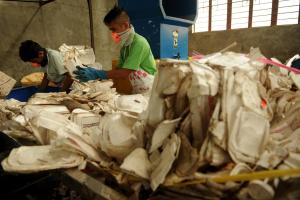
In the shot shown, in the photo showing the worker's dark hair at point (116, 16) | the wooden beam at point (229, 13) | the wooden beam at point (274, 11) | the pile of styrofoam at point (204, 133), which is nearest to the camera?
the pile of styrofoam at point (204, 133)

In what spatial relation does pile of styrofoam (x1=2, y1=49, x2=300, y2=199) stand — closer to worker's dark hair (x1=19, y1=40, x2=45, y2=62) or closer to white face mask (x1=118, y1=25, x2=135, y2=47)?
white face mask (x1=118, y1=25, x2=135, y2=47)

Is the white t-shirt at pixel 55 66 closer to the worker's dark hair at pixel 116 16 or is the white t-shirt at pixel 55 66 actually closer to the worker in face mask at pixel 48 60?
the worker in face mask at pixel 48 60

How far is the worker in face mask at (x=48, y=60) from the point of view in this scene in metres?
2.71

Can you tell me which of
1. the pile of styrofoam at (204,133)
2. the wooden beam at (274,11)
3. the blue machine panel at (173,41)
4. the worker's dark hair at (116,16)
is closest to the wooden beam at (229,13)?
the wooden beam at (274,11)

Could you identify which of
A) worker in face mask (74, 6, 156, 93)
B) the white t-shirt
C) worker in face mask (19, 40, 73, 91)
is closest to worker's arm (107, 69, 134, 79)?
worker in face mask (74, 6, 156, 93)

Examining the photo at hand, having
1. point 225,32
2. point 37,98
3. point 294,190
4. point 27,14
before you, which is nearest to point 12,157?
point 37,98

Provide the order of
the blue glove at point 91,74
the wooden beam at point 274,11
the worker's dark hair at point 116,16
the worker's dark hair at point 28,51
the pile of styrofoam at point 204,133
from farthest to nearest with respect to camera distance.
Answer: the wooden beam at point 274,11 → the worker's dark hair at point 28,51 → the blue glove at point 91,74 → the worker's dark hair at point 116,16 → the pile of styrofoam at point 204,133

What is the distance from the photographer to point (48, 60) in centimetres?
283

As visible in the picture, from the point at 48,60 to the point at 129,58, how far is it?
4.24ft

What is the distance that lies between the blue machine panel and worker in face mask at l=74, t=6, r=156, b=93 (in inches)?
15.9

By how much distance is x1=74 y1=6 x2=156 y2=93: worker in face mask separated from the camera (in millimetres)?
2004

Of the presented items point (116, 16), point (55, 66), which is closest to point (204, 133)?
point (116, 16)

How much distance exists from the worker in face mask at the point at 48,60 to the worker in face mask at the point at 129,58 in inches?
28.5

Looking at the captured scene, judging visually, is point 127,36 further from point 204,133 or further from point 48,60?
point 204,133
